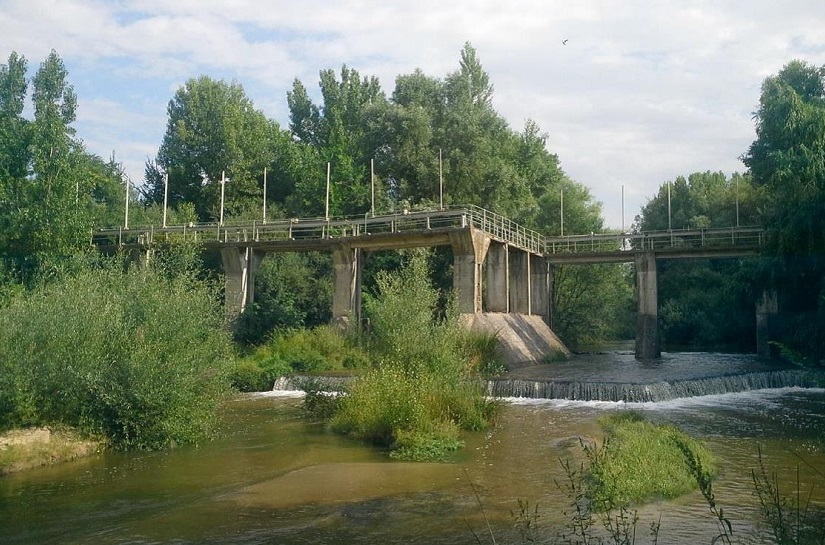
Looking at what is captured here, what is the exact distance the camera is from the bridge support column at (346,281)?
4072 cm

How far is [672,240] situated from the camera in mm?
44562

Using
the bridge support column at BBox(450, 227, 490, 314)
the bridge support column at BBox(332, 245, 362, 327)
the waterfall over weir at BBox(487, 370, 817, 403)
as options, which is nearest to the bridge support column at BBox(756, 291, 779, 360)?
the waterfall over weir at BBox(487, 370, 817, 403)

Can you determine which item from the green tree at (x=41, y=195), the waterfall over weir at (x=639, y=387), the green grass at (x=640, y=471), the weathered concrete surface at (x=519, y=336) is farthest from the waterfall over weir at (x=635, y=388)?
the green tree at (x=41, y=195)

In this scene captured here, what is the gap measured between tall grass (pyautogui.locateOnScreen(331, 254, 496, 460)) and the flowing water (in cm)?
59

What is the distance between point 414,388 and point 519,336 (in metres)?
21.6

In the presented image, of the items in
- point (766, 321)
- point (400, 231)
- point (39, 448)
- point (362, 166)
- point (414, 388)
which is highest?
point (362, 166)

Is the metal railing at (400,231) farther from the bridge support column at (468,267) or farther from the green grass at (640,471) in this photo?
the green grass at (640,471)

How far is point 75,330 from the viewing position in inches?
698

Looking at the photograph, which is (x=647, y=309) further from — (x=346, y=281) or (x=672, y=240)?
(x=346, y=281)

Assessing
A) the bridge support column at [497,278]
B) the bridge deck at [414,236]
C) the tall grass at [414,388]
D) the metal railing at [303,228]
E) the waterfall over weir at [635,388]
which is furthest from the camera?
the bridge support column at [497,278]

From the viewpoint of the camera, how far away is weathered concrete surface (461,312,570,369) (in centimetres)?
3588

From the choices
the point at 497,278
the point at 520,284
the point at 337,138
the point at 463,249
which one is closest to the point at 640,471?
the point at 463,249

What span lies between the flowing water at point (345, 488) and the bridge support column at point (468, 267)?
15239mm

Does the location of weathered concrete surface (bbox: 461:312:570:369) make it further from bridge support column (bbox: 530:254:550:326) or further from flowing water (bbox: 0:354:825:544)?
flowing water (bbox: 0:354:825:544)
